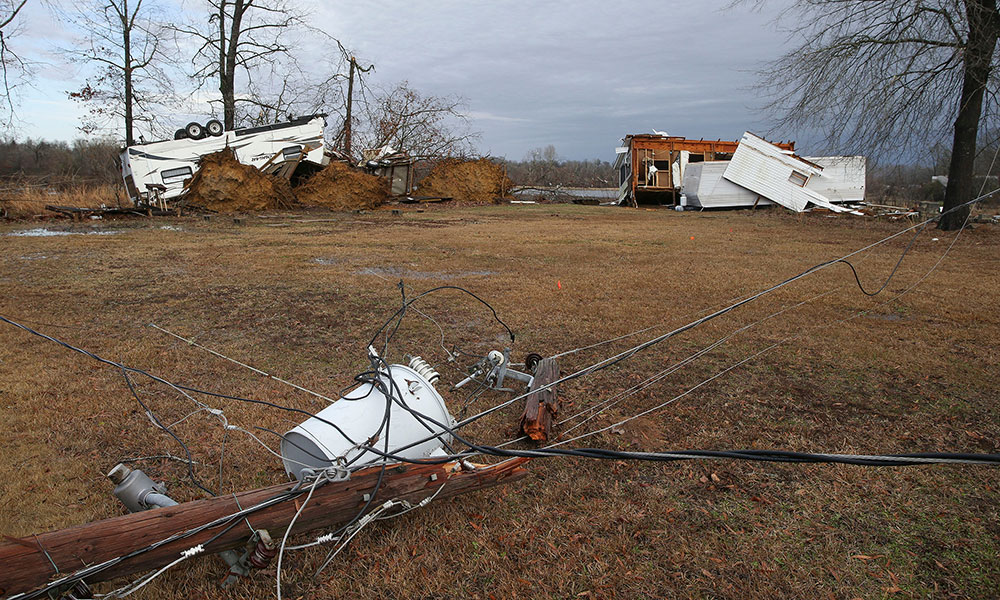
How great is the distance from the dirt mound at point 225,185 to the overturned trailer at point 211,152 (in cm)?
75

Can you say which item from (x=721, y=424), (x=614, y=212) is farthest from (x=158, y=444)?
(x=614, y=212)

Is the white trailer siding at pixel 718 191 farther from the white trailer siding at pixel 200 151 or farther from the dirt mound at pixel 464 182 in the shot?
the white trailer siding at pixel 200 151

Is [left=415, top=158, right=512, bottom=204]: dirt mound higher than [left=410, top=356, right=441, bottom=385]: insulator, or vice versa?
[left=415, top=158, right=512, bottom=204]: dirt mound

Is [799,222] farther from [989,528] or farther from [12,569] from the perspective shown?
[12,569]

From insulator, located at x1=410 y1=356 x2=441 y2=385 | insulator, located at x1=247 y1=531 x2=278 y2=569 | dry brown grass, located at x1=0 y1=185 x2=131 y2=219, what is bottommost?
insulator, located at x1=247 y1=531 x2=278 y2=569

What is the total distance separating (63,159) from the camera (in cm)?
3556

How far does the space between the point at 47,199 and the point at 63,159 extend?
21.3m

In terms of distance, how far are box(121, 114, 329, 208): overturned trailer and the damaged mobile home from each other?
46.0ft

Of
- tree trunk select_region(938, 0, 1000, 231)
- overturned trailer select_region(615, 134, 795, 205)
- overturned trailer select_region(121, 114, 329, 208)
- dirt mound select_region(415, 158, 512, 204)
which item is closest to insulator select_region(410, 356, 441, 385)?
tree trunk select_region(938, 0, 1000, 231)

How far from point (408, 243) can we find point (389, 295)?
18.4 feet

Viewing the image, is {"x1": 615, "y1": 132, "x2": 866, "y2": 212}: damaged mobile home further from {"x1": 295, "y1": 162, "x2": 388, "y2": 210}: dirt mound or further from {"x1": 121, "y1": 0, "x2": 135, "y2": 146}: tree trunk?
{"x1": 121, "y1": 0, "x2": 135, "y2": 146}: tree trunk

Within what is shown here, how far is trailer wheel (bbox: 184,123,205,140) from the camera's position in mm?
19953

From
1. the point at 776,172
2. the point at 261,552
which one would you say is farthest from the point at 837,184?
the point at 261,552

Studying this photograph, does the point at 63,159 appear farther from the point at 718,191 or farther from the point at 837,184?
the point at 837,184
